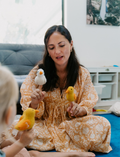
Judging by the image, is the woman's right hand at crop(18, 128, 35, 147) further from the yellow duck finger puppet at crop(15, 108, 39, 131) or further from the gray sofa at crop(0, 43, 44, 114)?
the gray sofa at crop(0, 43, 44, 114)

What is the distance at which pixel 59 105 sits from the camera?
1.06m

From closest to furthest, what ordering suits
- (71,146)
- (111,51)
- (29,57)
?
(71,146) → (29,57) → (111,51)

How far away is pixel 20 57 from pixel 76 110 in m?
1.24

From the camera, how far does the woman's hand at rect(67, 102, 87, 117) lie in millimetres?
873

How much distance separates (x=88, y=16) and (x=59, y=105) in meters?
1.79

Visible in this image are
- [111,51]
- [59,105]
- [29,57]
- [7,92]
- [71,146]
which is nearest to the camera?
[7,92]

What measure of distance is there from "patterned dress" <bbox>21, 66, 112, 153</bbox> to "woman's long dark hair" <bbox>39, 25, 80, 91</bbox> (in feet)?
0.15

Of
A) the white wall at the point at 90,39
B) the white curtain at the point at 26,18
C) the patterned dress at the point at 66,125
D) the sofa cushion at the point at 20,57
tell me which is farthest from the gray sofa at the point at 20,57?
the patterned dress at the point at 66,125

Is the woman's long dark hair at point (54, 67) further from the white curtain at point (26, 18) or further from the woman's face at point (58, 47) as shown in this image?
the white curtain at point (26, 18)

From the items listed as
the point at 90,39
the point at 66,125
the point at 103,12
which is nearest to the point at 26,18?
the point at 90,39

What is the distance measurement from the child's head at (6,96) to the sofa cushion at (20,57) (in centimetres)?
142

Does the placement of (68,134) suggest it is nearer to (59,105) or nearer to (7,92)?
(59,105)

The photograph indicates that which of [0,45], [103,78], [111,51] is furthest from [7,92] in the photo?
[111,51]

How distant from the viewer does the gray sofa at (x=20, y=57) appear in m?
1.82
